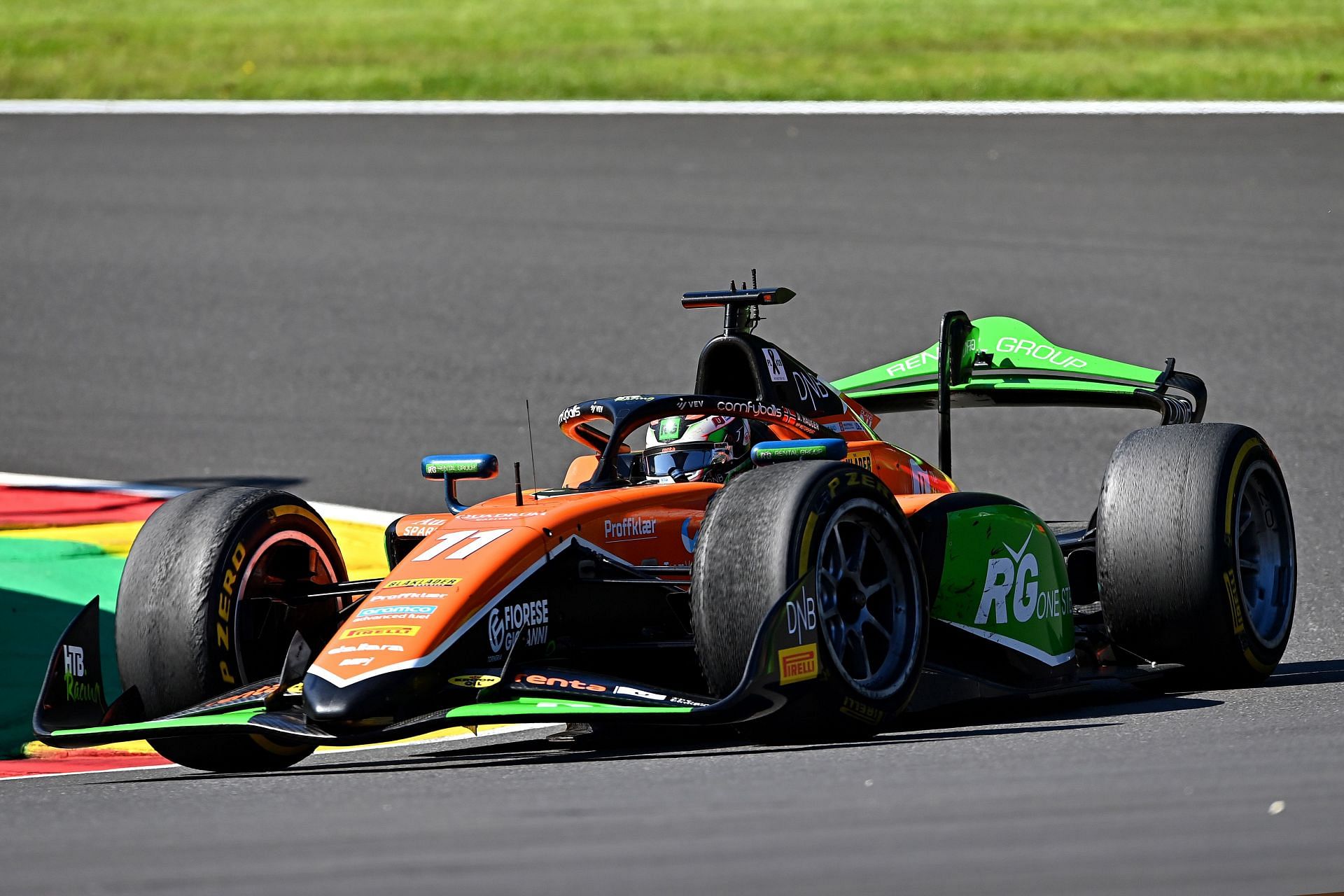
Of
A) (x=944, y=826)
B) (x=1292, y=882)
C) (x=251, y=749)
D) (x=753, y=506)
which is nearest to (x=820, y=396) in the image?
(x=753, y=506)

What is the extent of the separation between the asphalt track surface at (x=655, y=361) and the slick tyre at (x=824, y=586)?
158 mm

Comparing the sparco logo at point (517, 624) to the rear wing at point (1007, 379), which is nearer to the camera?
the sparco logo at point (517, 624)

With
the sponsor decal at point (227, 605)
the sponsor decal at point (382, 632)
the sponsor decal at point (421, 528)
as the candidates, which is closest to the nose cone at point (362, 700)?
the sponsor decal at point (382, 632)

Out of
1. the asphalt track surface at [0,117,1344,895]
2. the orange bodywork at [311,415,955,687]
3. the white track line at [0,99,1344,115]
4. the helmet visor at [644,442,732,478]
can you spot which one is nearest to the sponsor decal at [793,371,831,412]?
the helmet visor at [644,442,732,478]

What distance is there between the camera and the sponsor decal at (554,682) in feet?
18.0

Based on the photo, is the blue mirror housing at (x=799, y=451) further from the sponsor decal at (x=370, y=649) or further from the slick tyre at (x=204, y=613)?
the slick tyre at (x=204, y=613)

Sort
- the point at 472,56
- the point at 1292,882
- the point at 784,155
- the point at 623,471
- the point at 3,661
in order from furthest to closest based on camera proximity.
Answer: the point at 472,56
the point at 784,155
the point at 3,661
the point at 623,471
the point at 1292,882

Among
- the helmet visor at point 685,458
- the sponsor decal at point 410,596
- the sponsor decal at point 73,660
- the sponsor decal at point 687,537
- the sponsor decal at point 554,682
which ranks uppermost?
the helmet visor at point 685,458

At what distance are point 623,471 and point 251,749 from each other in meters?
1.53

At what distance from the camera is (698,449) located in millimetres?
6766

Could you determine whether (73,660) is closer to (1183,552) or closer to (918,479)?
(918,479)

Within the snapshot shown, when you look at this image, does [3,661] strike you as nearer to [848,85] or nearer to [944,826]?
[944,826]

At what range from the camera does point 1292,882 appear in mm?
3809

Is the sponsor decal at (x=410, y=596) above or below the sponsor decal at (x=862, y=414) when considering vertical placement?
below
